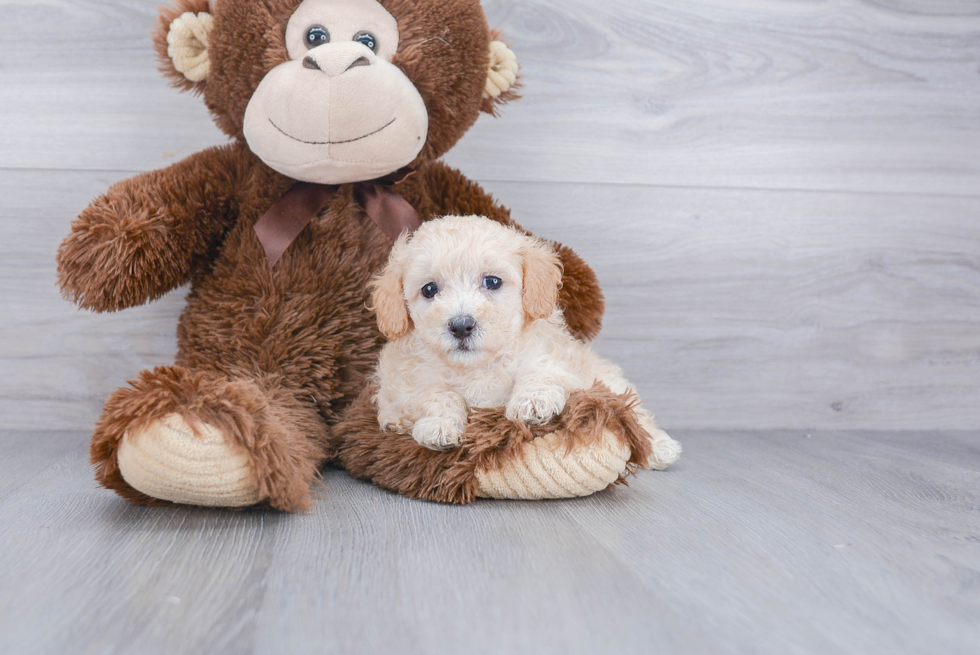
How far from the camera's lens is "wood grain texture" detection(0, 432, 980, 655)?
56cm

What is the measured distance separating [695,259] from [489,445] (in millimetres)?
699

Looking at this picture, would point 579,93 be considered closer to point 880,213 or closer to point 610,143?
point 610,143

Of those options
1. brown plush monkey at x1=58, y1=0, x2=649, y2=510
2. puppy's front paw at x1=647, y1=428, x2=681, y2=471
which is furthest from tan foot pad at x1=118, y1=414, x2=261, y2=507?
puppy's front paw at x1=647, y1=428, x2=681, y2=471

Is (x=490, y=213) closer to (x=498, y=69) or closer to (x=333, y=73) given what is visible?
(x=498, y=69)

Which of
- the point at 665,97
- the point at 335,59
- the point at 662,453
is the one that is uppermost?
the point at 335,59

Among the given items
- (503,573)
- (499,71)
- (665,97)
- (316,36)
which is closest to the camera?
(503,573)

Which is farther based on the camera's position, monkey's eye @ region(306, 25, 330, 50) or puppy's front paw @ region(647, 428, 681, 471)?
puppy's front paw @ region(647, 428, 681, 471)

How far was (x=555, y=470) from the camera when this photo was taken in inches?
33.6

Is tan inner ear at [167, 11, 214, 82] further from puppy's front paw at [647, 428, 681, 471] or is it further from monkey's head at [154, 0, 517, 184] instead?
puppy's front paw at [647, 428, 681, 471]

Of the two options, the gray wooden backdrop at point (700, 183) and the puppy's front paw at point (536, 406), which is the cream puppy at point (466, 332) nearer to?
the puppy's front paw at point (536, 406)

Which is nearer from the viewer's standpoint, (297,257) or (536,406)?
(536,406)

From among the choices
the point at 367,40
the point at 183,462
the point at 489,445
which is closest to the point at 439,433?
the point at 489,445

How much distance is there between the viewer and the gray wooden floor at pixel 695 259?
83 centimetres

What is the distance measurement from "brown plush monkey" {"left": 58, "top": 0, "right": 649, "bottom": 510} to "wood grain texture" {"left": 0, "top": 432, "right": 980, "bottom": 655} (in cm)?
6
